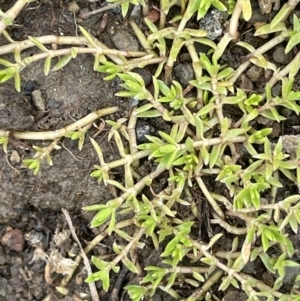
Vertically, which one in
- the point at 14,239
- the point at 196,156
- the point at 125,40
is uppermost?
the point at 125,40

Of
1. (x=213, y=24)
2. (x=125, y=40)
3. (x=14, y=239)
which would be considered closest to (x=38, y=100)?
(x=125, y=40)

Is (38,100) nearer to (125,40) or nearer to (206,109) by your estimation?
(125,40)

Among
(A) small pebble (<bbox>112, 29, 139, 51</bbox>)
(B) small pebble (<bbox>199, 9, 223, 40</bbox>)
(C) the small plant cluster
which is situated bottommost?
(C) the small plant cluster

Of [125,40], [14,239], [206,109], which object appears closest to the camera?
[206,109]

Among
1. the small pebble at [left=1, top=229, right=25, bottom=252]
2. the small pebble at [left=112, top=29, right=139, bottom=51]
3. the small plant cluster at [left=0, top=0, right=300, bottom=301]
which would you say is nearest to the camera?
the small plant cluster at [left=0, top=0, right=300, bottom=301]

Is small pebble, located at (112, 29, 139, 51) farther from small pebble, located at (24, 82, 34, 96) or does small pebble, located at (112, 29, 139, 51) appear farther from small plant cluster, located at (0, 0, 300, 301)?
small pebble, located at (24, 82, 34, 96)

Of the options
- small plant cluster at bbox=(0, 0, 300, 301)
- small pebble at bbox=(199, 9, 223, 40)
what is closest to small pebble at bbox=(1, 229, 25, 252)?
small plant cluster at bbox=(0, 0, 300, 301)

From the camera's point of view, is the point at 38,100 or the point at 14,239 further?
the point at 14,239
